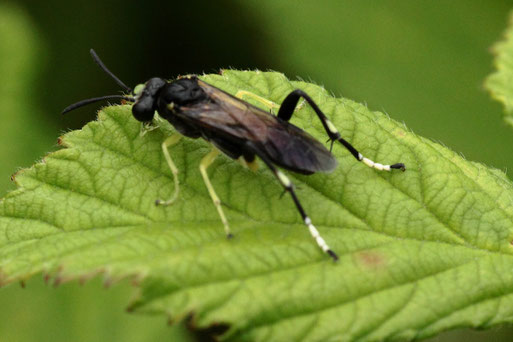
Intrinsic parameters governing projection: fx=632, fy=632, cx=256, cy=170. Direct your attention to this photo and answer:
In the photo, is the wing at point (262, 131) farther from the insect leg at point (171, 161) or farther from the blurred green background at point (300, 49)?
the blurred green background at point (300, 49)

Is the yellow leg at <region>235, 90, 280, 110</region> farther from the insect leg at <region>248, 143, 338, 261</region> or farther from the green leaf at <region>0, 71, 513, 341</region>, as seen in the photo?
the insect leg at <region>248, 143, 338, 261</region>

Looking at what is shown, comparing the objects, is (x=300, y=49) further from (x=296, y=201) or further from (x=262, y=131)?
(x=296, y=201)

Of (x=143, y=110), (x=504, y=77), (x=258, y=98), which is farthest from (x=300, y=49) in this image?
(x=143, y=110)

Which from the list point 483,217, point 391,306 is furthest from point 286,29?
point 391,306

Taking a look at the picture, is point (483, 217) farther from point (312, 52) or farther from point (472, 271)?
point (312, 52)

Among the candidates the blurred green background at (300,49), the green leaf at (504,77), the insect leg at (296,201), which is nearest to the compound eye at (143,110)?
the insect leg at (296,201)
